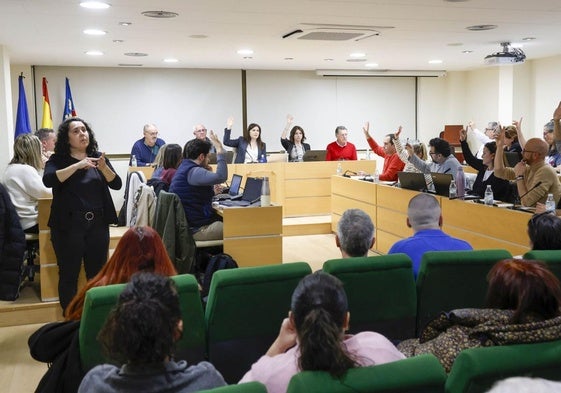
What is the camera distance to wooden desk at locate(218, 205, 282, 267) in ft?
16.9

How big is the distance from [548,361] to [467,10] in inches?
182

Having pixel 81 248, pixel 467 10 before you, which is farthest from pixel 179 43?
pixel 81 248

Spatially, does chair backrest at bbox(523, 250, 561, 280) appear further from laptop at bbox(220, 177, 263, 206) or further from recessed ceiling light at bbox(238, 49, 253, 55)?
recessed ceiling light at bbox(238, 49, 253, 55)

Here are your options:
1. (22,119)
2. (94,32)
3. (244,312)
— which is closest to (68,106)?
(22,119)

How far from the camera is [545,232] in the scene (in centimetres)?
292

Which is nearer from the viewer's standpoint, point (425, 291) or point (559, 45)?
point (425, 291)

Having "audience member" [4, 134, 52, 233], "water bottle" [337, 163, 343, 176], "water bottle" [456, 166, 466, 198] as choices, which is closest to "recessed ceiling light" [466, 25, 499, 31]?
"water bottle" [456, 166, 466, 198]

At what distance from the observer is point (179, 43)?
25.0ft

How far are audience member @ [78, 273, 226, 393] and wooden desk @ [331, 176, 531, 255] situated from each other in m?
3.74

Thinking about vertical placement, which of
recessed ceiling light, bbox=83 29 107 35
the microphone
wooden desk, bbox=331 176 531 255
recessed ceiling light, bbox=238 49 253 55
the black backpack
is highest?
recessed ceiling light, bbox=238 49 253 55

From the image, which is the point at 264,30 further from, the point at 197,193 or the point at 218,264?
the point at 218,264

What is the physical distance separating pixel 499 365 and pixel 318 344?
51 cm

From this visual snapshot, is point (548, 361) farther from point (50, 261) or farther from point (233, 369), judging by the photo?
point (50, 261)

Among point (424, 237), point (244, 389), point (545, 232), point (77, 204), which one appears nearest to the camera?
point (244, 389)
